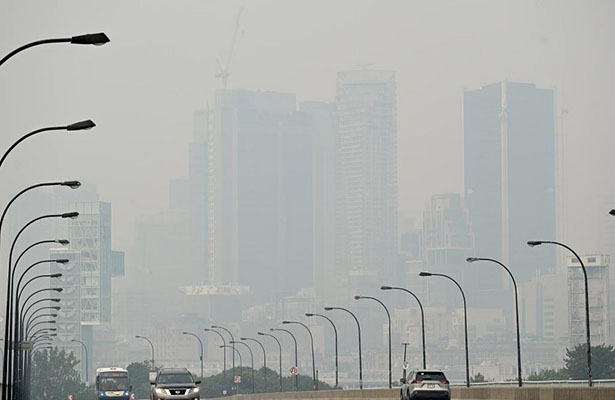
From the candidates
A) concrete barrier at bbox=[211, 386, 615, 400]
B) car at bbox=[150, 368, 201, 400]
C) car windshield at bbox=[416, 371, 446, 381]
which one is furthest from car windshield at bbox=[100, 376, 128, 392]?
car windshield at bbox=[416, 371, 446, 381]

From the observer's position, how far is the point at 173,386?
65.2 meters

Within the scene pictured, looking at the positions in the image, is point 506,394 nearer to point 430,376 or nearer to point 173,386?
point 430,376

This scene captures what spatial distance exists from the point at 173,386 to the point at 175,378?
97 centimetres

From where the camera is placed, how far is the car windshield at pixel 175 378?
65.8 meters

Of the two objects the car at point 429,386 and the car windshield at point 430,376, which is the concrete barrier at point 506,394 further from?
the car windshield at point 430,376

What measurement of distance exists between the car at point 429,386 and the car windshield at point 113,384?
85.4ft

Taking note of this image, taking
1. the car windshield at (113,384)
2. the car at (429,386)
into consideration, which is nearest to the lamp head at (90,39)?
the car at (429,386)

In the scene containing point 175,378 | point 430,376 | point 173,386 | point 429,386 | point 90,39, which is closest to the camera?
point 90,39

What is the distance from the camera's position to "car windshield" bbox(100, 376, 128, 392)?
92500 millimetres

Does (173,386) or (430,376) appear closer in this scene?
(173,386)

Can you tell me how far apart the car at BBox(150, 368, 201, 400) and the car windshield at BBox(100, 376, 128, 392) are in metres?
26.2

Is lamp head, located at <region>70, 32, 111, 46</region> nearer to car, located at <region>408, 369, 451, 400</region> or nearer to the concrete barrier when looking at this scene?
the concrete barrier

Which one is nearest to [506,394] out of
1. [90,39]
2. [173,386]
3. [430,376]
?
[430,376]

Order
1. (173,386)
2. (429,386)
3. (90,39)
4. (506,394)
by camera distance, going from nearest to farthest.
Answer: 1. (90,39)
2. (173,386)
3. (429,386)
4. (506,394)
